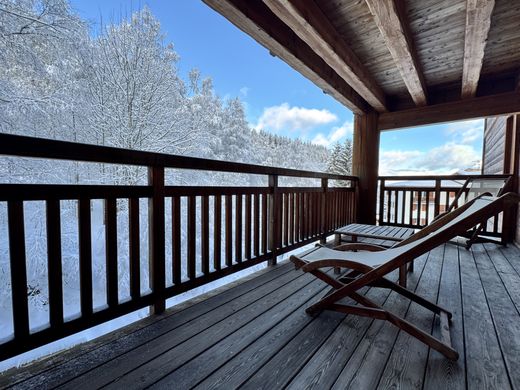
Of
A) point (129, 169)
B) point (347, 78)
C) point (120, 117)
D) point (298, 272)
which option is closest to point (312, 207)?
point (298, 272)

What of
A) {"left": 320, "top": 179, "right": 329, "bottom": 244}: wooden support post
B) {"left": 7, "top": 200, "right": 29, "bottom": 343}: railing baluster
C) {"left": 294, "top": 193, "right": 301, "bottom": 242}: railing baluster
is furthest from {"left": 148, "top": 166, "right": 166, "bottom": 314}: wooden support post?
{"left": 320, "top": 179, "right": 329, "bottom": 244}: wooden support post

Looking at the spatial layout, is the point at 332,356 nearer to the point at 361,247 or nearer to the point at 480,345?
the point at 480,345

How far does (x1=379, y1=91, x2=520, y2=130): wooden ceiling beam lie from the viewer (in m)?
3.32

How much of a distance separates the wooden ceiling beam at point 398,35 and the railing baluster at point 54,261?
2.41 meters

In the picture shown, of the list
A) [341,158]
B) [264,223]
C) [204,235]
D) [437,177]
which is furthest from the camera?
[341,158]

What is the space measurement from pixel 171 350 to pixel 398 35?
9.72 feet

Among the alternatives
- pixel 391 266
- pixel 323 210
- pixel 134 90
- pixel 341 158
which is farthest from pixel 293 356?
pixel 341 158

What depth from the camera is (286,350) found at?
120 cm

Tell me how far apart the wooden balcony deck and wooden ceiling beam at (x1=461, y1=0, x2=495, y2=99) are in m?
2.17

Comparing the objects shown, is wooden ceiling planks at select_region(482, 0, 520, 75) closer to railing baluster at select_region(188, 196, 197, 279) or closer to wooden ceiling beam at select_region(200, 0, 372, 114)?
wooden ceiling beam at select_region(200, 0, 372, 114)

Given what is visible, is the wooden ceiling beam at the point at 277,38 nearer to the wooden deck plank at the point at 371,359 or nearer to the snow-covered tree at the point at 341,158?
the wooden deck plank at the point at 371,359

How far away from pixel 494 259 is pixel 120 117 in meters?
7.54

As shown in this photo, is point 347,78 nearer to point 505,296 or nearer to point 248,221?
point 248,221

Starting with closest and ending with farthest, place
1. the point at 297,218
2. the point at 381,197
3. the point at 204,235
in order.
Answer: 1. the point at 204,235
2. the point at 297,218
3. the point at 381,197
